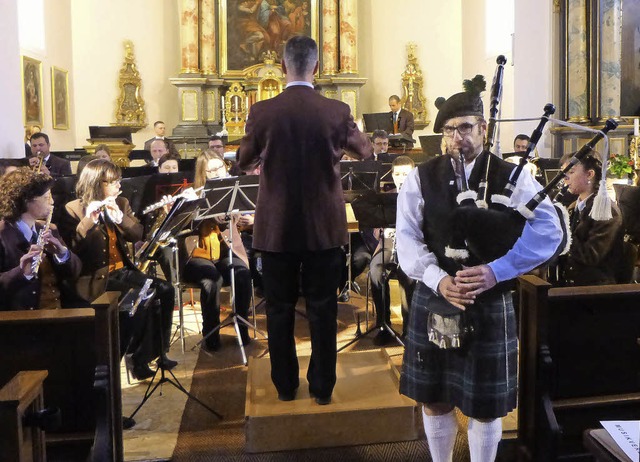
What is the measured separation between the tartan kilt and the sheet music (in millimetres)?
1031

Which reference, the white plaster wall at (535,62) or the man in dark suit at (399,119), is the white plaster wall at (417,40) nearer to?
the man in dark suit at (399,119)

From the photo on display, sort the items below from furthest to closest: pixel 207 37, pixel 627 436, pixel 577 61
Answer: pixel 207 37, pixel 577 61, pixel 627 436

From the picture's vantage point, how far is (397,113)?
1491 cm

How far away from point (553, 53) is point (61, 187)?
8.45 meters

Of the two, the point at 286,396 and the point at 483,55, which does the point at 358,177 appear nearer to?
the point at 286,396

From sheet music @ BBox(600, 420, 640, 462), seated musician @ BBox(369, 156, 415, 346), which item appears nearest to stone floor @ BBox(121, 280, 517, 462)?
seated musician @ BBox(369, 156, 415, 346)

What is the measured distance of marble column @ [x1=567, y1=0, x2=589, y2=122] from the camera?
11.5 meters

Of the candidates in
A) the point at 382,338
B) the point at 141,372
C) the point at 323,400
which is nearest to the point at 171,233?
the point at 141,372

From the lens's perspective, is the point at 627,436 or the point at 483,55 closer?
the point at 627,436

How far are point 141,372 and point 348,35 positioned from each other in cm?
1315

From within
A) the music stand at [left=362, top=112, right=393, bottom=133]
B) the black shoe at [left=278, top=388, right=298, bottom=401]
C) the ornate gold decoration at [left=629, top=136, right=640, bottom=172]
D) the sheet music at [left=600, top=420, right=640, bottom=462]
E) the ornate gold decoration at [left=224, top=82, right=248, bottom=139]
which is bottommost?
the black shoe at [left=278, top=388, right=298, bottom=401]

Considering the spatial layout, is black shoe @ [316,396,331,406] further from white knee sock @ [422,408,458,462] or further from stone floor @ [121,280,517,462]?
white knee sock @ [422,408,458,462]

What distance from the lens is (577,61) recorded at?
455 inches

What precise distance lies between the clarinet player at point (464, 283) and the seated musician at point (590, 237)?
5.80 ft
